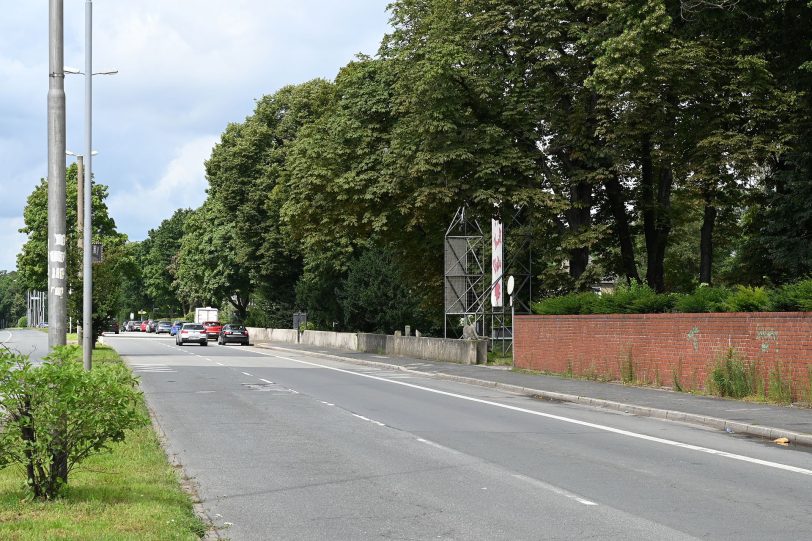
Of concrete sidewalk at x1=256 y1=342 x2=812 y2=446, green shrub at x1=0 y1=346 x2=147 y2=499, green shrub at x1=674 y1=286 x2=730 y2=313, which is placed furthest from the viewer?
green shrub at x1=674 y1=286 x2=730 y2=313

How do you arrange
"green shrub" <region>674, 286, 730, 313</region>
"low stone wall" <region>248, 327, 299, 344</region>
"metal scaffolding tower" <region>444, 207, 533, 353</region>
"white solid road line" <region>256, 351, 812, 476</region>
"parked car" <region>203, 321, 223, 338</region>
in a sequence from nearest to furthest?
1. "white solid road line" <region>256, 351, 812, 476</region>
2. "green shrub" <region>674, 286, 730, 313</region>
3. "metal scaffolding tower" <region>444, 207, 533, 353</region>
4. "low stone wall" <region>248, 327, 299, 344</region>
5. "parked car" <region>203, 321, 223, 338</region>

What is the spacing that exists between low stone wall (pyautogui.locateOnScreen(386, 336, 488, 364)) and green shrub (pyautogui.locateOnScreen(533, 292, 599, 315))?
4.95 m

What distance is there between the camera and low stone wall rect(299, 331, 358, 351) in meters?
51.8

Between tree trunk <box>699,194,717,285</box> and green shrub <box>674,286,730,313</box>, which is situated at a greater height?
tree trunk <box>699,194,717,285</box>

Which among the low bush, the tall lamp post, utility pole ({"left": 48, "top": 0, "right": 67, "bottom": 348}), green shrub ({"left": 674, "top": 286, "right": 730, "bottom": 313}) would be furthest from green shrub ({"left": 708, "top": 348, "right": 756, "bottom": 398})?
utility pole ({"left": 48, "top": 0, "right": 67, "bottom": 348})

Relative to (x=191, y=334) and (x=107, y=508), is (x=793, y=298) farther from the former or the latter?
(x=191, y=334)

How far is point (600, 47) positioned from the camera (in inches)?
1171

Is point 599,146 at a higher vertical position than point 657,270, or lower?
higher

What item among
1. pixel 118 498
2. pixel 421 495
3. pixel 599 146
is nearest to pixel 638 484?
pixel 421 495

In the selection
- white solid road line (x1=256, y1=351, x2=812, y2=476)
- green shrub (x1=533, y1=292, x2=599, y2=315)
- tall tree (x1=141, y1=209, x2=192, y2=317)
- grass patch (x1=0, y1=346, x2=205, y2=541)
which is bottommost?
white solid road line (x1=256, y1=351, x2=812, y2=476)

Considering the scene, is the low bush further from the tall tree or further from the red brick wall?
the tall tree

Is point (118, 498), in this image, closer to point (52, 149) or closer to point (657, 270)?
point (52, 149)

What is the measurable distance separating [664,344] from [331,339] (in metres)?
34.3

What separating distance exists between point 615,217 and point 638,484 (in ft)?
Result: 91.5
